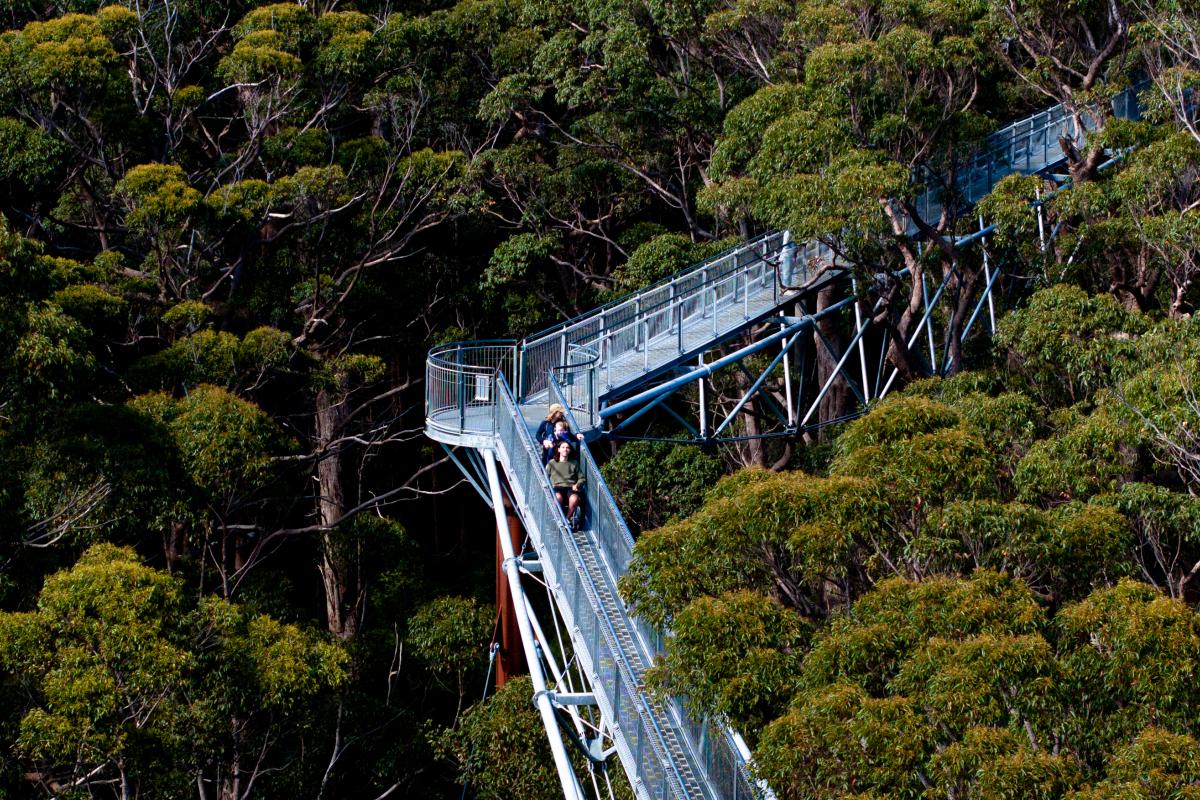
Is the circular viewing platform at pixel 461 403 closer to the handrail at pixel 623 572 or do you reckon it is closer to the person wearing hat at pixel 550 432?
the handrail at pixel 623 572

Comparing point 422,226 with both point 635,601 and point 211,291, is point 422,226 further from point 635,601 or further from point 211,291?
point 635,601

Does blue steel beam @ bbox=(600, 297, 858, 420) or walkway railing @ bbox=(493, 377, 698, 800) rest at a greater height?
blue steel beam @ bbox=(600, 297, 858, 420)

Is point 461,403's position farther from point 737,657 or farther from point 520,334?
point 520,334

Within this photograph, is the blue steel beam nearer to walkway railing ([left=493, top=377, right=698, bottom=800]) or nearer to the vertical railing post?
walkway railing ([left=493, top=377, right=698, bottom=800])

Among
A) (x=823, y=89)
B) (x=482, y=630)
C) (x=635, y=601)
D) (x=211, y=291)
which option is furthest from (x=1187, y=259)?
(x=211, y=291)

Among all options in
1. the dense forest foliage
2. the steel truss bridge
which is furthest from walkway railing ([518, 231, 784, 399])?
the dense forest foliage

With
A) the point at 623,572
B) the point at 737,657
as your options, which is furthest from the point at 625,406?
the point at 737,657
